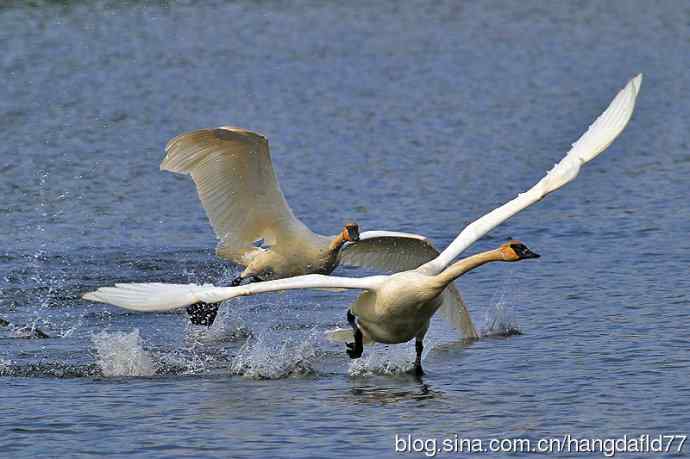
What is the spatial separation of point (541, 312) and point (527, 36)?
24.0 metres

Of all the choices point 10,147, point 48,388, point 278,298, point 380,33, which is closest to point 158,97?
point 10,147

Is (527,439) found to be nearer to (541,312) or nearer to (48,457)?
(48,457)

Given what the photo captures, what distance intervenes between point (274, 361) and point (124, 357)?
4.28 feet

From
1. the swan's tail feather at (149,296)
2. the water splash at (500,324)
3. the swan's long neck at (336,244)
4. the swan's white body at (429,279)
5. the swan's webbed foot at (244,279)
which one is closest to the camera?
the swan's tail feather at (149,296)

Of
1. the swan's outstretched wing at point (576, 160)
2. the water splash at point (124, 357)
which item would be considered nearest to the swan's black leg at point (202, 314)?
the water splash at point (124, 357)

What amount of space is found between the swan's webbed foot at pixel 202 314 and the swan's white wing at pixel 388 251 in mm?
1368

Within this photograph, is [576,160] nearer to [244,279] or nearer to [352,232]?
[352,232]

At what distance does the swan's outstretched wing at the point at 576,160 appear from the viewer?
39.0 feet

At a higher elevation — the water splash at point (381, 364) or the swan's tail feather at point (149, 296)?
the swan's tail feather at point (149, 296)

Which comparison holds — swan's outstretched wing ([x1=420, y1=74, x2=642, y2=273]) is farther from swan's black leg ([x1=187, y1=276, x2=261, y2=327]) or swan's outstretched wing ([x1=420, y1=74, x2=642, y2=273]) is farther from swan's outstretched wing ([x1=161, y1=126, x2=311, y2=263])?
swan's black leg ([x1=187, y1=276, x2=261, y2=327])

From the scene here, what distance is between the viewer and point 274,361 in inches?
517

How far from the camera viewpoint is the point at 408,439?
10.9 metres

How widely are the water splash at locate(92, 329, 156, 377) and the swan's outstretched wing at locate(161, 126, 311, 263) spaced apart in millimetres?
1736

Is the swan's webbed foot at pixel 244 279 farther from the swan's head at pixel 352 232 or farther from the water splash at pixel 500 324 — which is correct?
the water splash at pixel 500 324
